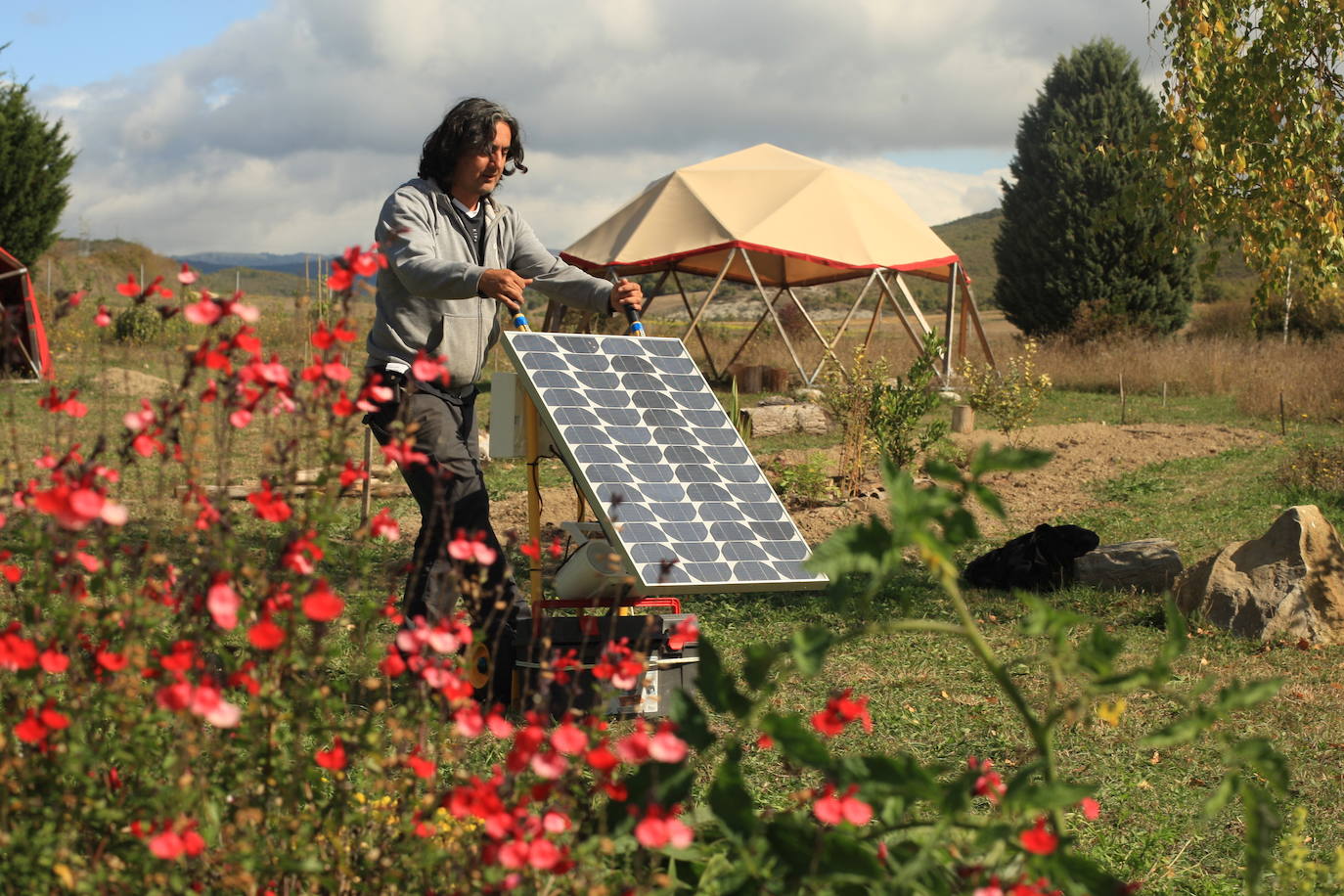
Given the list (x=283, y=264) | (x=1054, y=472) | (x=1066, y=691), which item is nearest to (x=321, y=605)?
(x=1066, y=691)

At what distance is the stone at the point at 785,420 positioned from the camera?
1384 centimetres

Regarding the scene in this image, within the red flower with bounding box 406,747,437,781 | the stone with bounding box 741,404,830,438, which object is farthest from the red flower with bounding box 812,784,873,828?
the stone with bounding box 741,404,830,438

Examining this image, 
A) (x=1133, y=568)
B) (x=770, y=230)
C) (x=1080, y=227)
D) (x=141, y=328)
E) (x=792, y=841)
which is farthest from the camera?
(x=1080, y=227)

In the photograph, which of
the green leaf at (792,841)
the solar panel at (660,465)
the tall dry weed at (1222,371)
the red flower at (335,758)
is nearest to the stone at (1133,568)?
the solar panel at (660,465)

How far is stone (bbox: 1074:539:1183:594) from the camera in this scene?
20.8 feet

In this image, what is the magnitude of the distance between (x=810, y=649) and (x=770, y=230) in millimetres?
17365

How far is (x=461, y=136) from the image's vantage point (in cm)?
412

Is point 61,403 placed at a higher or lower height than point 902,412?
higher

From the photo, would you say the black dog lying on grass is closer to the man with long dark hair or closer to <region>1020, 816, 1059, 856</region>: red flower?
the man with long dark hair

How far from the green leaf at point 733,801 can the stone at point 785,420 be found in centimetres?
1203

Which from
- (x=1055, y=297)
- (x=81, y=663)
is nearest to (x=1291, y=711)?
(x=81, y=663)

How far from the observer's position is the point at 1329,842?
3342mm

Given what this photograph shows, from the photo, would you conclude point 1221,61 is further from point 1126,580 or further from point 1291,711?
point 1291,711

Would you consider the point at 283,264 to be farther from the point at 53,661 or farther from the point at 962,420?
the point at 53,661
